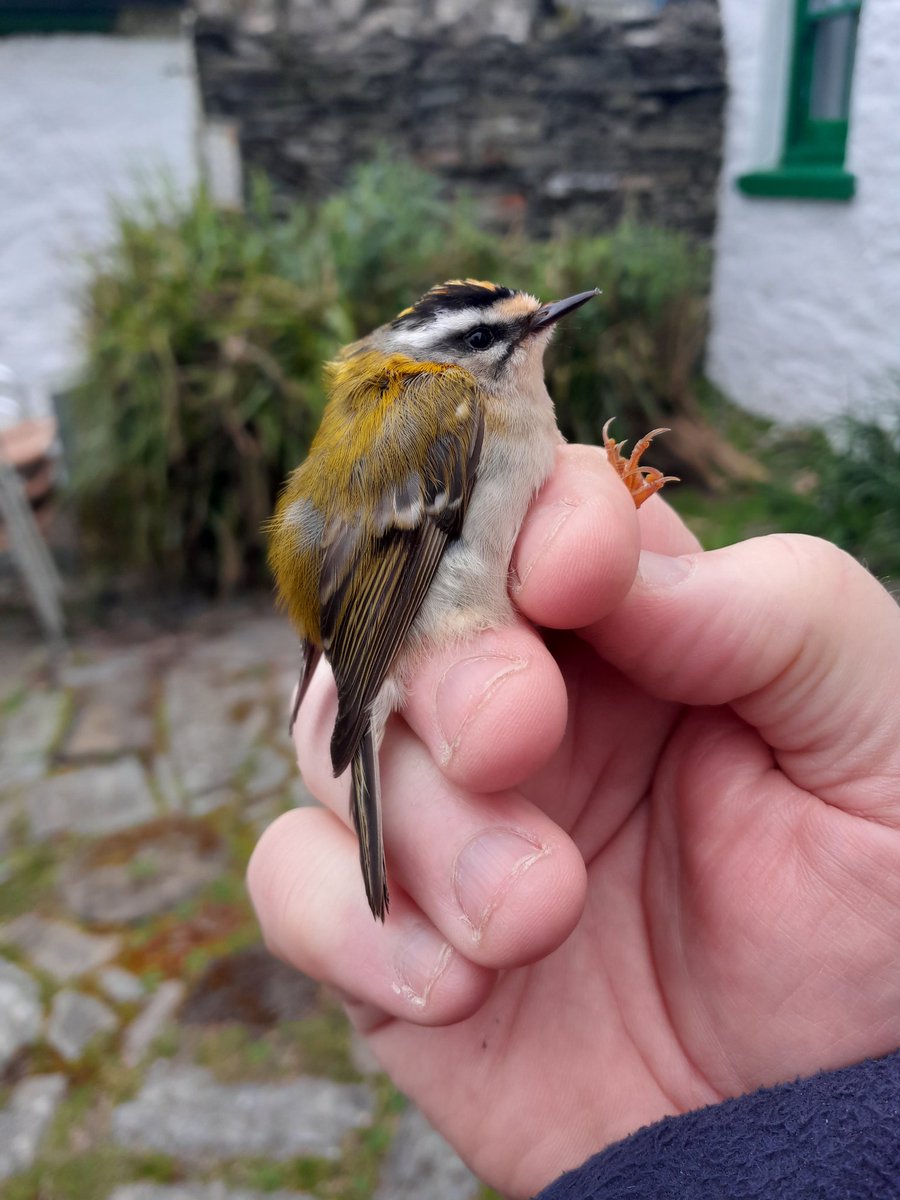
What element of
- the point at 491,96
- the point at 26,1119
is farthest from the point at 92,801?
the point at 491,96

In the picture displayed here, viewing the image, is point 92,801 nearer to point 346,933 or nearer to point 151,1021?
point 151,1021

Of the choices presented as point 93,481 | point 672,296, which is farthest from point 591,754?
point 672,296

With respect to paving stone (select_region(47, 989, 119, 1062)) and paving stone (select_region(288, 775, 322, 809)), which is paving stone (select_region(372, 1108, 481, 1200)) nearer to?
paving stone (select_region(47, 989, 119, 1062))

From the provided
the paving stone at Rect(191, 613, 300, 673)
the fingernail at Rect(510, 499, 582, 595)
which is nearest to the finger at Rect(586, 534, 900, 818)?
the fingernail at Rect(510, 499, 582, 595)

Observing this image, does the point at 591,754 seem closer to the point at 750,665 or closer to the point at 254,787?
the point at 750,665

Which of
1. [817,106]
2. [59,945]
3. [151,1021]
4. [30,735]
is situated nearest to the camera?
[151,1021]

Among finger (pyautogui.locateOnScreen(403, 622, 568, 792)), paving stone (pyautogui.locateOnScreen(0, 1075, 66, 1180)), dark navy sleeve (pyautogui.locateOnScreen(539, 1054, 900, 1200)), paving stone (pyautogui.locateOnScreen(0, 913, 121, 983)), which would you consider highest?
finger (pyautogui.locateOnScreen(403, 622, 568, 792))

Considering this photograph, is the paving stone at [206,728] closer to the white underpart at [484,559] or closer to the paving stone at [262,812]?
the paving stone at [262,812]
